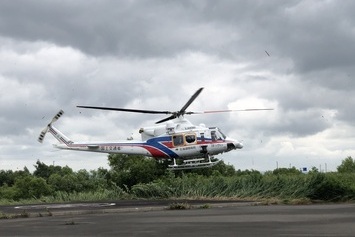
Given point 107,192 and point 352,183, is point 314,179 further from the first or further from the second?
point 107,192

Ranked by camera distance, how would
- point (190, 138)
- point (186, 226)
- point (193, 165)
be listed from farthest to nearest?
1. point (190, 138)
2. point (193, 165)
3. point (186, 226)

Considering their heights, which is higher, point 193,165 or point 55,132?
point 55,132

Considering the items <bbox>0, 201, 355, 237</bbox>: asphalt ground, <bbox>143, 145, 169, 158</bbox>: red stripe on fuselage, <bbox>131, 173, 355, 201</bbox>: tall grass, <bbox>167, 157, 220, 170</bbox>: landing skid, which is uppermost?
<bbox>143, 145, 169, 158</bbox>: red stripe on fuselage

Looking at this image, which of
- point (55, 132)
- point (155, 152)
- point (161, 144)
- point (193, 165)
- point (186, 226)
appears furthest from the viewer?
point (55, 132)

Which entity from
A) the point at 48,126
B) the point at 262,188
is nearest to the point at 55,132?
the point at 48,126

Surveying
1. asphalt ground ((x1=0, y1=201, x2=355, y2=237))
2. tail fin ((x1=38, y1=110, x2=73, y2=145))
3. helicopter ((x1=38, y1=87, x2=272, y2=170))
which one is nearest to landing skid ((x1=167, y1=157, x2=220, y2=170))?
helicopter ((x1=38, y1=87, x2=272, y2=170))

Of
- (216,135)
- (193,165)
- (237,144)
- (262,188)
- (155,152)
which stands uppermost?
(216,135)

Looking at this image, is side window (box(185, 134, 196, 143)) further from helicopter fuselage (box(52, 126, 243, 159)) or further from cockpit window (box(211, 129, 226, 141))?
cockpit window (box(211, 129, 226, 141))

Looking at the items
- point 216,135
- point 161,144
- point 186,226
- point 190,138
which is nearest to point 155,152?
point 161,144

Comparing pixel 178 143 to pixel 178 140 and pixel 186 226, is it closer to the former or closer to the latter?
pixel 178 140

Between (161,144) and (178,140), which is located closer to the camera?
(178,140)

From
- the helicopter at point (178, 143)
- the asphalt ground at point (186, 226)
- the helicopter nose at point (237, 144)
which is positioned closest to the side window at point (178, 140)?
the helicopter at point (178, 143)

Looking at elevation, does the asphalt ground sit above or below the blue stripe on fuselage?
below

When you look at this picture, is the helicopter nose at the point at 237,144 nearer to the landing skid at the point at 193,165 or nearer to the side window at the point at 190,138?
the landing skid at the point at 193,165
